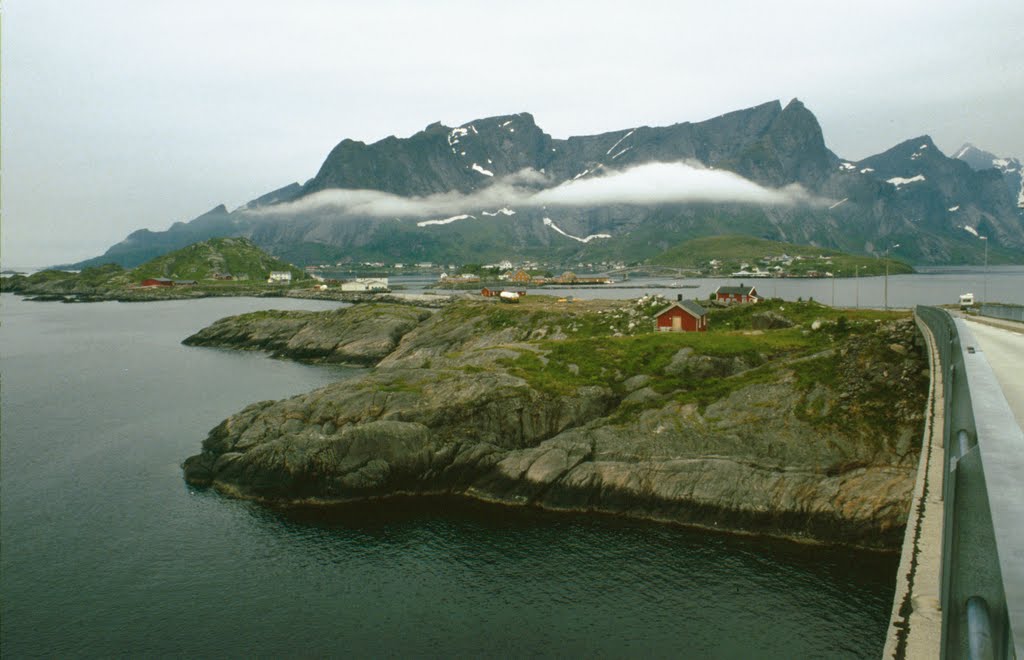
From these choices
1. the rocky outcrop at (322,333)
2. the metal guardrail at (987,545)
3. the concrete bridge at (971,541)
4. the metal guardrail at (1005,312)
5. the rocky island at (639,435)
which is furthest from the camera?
the rocky outcrop at (322,333)

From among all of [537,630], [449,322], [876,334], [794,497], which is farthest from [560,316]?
[537,630]

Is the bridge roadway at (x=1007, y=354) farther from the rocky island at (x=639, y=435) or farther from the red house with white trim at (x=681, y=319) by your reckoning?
the red house with white trim at (x=681, y=319)

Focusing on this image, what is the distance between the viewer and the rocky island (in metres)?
39.5

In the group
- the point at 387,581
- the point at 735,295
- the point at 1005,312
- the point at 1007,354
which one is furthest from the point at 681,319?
the point at 1007,354

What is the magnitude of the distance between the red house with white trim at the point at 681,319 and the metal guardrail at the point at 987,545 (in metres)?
72.9

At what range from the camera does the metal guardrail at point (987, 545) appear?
4270 mm

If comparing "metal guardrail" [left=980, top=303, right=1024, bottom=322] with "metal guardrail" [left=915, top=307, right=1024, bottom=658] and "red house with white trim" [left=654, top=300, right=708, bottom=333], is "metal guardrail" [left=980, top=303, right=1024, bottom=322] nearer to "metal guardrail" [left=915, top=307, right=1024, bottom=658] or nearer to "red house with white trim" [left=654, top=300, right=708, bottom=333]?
"red house with white trim" [left=654, top=300, right=708, bottom=333]

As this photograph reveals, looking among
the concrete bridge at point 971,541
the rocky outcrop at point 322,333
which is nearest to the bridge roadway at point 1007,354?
the concrete bridge at point 971,541

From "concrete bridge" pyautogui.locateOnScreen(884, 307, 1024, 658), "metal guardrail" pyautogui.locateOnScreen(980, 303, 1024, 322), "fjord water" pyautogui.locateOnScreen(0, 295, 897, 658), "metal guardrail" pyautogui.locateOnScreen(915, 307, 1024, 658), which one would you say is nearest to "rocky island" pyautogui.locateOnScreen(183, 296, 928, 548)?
"fjord water" pyautogui.locateOnScreen(0, 295, 897, 658)

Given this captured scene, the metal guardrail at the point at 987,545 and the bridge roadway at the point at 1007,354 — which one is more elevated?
the metal guardrail at the point at 987,545

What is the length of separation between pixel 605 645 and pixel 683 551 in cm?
1044

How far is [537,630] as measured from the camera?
1190 inches

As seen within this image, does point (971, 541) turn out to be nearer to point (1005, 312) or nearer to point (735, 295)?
point (1005, 312)

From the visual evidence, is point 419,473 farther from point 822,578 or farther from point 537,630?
point 822,578
